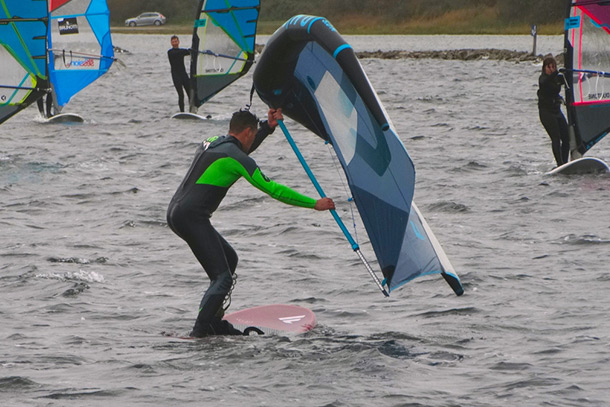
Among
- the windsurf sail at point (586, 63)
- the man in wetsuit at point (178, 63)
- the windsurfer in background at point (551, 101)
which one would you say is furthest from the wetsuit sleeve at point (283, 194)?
the man in wetsuit at point (178, 63)

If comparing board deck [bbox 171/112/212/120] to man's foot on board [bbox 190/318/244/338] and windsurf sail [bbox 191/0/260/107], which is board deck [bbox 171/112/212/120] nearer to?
windsurf sail [bbox 191/0/260/107]

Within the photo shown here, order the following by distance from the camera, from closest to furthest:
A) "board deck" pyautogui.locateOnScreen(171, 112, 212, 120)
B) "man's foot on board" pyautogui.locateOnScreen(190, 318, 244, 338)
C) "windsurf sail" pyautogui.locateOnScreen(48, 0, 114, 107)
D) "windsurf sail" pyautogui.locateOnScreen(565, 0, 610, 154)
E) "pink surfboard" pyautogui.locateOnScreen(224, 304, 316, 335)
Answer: "man's foot on board" pyautogui.locateOnScreen(190, 318, 244, 338)
"pink surfboard" pyautogui.locateOnScreen(224, 304, 316, 335)
"windsurf sail" pyautogui.locateOnScreen(565, 0, 610, 154)
"windsurf sail" pyautogui.locateOnScreen(48, 0, 114, 107)
"board deck" pyautogui.locateOnScreen(171, 112, 212, 120)

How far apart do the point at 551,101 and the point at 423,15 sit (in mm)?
70745

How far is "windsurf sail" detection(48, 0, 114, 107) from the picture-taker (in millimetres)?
26844

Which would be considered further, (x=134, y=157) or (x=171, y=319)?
(x=134, y=157)

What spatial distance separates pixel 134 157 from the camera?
21000 millimetres

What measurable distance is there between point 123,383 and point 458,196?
924cm

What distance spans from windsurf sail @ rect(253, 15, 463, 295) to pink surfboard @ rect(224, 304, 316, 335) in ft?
2.47

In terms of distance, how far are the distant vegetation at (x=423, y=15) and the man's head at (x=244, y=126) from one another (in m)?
67.4

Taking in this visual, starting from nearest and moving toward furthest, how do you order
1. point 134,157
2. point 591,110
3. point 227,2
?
point 591,110 < point 134,157 < point 227,2

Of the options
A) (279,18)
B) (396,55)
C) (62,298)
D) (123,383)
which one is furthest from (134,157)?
(279,18)

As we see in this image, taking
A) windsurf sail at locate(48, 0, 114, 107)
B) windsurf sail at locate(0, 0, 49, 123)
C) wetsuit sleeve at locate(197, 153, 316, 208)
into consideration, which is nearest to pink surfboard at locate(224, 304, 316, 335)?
wetsuit sleeve at locate(197, 153, 316, 208)

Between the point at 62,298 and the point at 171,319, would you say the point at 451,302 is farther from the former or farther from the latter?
the point at 62,298

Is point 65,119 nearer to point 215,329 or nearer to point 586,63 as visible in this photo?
point 586,63
